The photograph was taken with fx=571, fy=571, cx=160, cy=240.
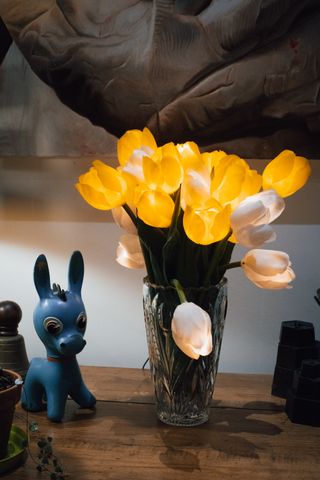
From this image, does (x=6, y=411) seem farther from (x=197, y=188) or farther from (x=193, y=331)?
(x=197, y=188)

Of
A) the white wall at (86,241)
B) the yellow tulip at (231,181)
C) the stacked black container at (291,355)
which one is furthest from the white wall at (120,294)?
the yellow tulip at (231,181)

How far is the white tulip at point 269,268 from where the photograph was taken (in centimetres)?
76

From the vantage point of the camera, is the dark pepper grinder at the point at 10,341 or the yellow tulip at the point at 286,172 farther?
the dark pepper grinder at the point at 10,341

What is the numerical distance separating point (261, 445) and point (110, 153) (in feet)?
1.90

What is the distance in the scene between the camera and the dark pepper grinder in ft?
3.14

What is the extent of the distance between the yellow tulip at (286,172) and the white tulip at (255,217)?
0.05m

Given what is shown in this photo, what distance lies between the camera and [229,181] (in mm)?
719

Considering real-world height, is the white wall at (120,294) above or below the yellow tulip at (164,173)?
below

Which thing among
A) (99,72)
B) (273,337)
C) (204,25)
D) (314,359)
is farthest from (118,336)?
(204,25)

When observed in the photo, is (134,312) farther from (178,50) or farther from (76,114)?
(178,50)

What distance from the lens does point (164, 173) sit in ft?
2.37

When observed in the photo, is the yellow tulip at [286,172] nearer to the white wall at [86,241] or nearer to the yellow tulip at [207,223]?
the yellow tulip at [207,223]

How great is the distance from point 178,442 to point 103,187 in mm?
358

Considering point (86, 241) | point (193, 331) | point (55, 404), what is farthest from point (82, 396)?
point (86, 241)
